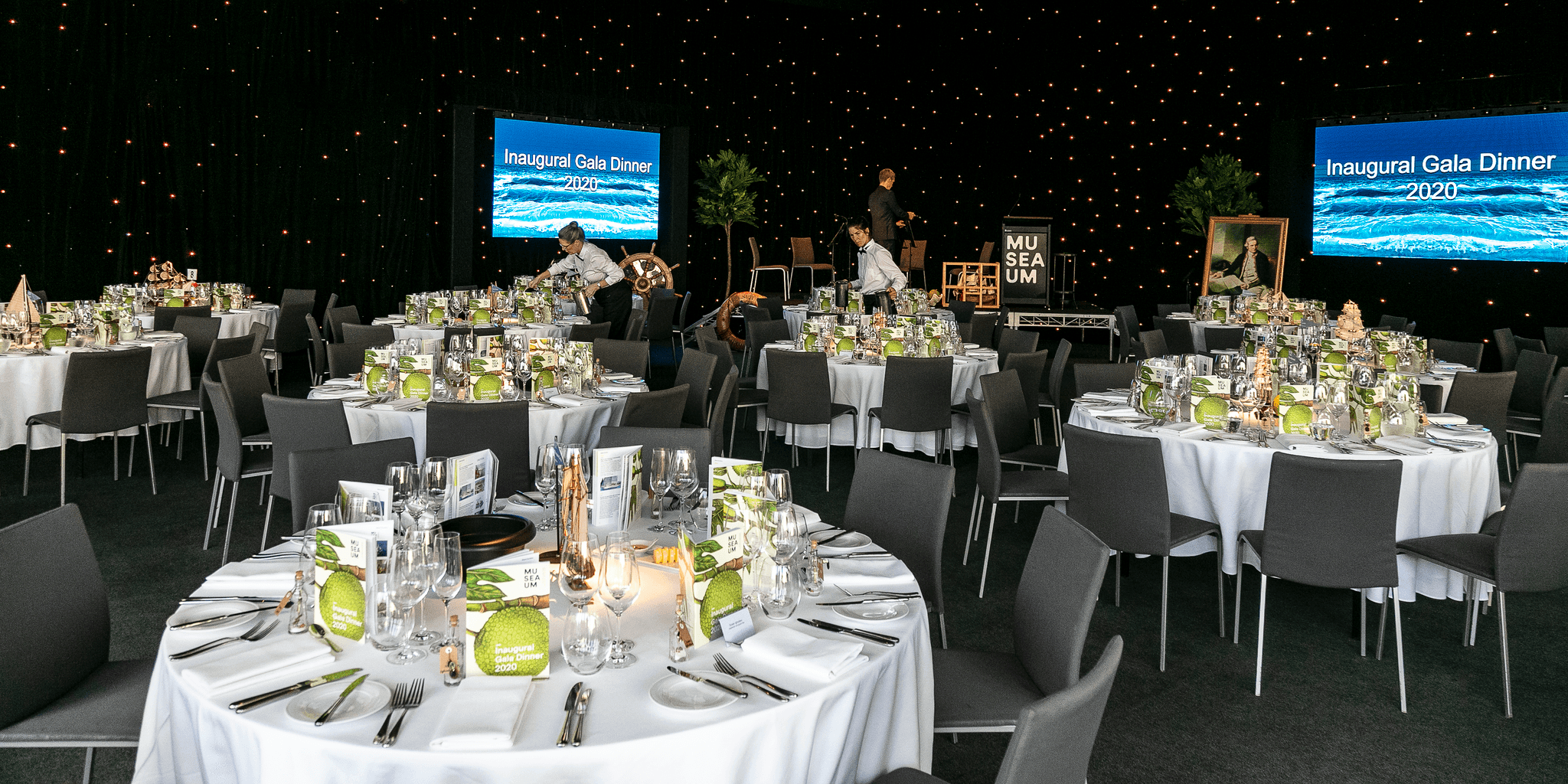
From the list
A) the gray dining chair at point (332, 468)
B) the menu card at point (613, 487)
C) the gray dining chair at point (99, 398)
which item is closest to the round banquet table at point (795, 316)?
the gray dining chair at point (99, 398)

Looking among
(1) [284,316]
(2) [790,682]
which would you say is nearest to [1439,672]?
(2) [790,682]

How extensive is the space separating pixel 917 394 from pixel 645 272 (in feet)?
21.3

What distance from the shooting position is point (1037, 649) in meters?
2.65

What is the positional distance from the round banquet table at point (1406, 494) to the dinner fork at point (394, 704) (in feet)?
9.61

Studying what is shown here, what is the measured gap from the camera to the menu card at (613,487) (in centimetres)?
286

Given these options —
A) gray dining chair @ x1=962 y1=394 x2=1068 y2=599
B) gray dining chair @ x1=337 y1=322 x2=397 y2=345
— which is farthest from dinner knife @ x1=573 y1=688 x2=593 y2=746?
gray dining chair @ x1=337 y1=322 x2=397 y2=345

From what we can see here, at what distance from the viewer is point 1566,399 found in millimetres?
5082

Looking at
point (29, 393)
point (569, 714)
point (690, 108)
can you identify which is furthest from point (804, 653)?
point (690, 108)

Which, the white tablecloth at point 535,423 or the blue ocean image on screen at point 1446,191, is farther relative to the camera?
the blue ocean image on screen at point 1446,191

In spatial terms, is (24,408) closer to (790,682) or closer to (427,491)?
(427,491)

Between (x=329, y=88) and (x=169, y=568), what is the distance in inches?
318

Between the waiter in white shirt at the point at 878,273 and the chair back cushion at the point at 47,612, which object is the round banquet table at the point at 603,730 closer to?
the chair back cushion at the point at 47,612

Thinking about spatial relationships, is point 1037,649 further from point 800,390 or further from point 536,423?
point 800,390

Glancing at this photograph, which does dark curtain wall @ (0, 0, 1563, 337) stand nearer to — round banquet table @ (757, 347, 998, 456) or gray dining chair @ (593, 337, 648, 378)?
gray dining chair @ (593, 337, 648, 378)
